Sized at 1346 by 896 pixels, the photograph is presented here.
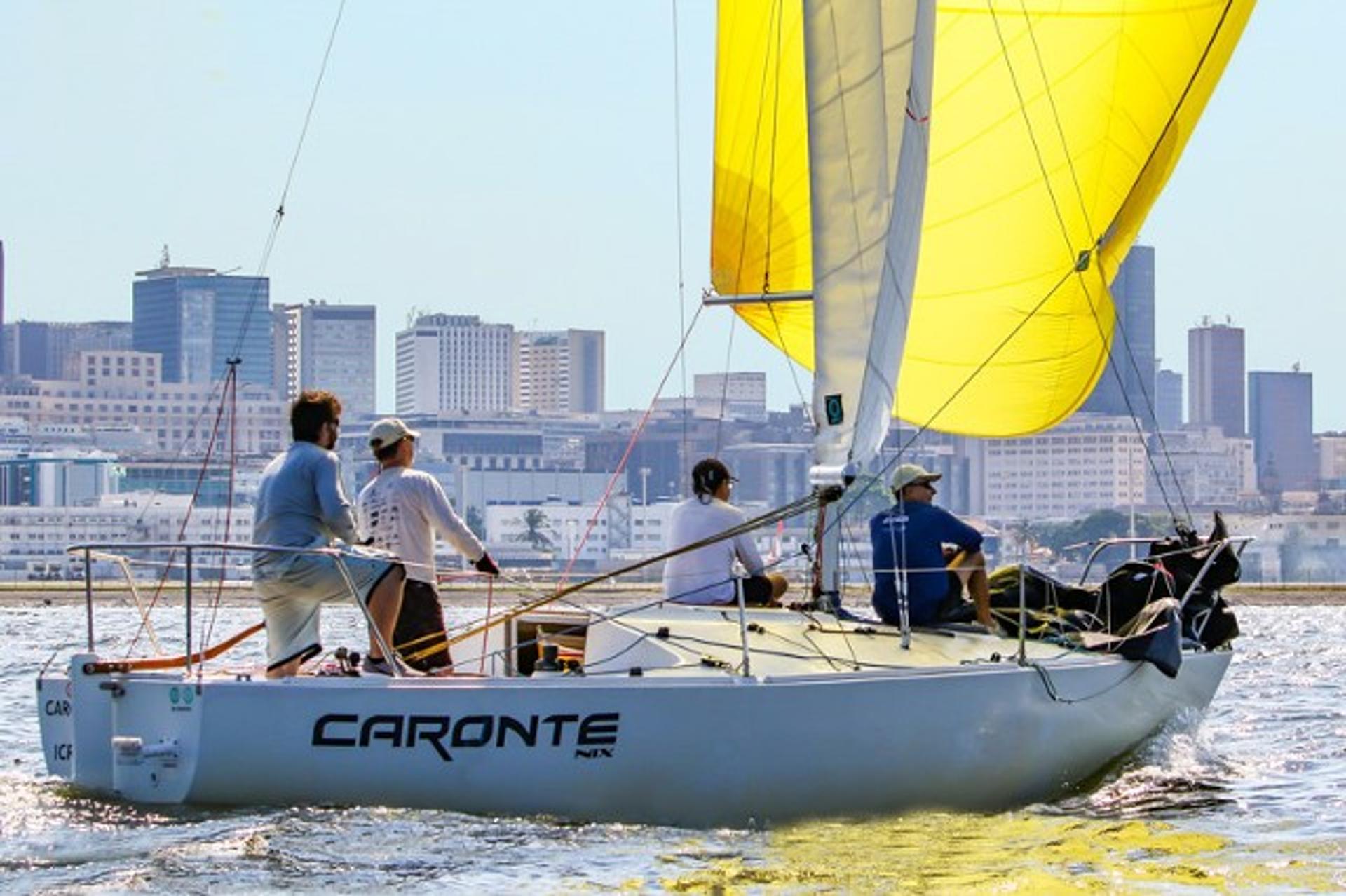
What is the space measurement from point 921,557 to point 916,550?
1.3 inches

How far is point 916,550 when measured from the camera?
9.92 m

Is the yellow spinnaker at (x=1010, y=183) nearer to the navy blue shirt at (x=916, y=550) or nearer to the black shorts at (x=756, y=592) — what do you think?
the black shorts at (x=756, y=592)

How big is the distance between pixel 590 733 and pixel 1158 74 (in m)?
6.35

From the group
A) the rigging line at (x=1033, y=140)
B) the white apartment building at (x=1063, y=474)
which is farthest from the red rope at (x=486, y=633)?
the white apartment building at (x=1063, y=474)

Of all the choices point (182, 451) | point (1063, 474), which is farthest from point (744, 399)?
point (182, 451)

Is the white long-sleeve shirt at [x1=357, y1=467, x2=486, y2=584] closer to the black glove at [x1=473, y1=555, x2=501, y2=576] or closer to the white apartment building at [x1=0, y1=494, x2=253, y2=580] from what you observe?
the black glove at [x1=473, y1=555, x2=501, y2=576]

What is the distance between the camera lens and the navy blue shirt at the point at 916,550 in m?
9.86

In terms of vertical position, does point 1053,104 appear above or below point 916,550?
above

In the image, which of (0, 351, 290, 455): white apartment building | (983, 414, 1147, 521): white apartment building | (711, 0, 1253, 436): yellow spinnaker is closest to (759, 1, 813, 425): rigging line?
(711, 0, 1253, 436): yellow spinnaker

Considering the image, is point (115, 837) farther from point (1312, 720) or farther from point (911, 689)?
point (1312, 720)

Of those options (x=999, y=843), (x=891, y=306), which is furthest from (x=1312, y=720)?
(x=999, y=843)

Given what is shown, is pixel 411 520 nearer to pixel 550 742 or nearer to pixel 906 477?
pixel 550 742

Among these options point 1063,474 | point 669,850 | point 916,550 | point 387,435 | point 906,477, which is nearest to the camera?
point 669,850

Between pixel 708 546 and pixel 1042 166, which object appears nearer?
pixel 708 546
